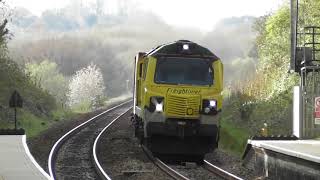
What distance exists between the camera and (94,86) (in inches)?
2832

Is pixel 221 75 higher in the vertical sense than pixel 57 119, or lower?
higher

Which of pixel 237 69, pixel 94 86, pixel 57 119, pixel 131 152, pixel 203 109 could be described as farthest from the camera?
pixel 94 86

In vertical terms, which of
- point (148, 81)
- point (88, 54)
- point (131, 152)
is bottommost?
point (131, 152)

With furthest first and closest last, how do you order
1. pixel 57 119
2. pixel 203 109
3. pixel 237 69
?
pixel 237 69 → pixel 57 119 → pixel 203 109

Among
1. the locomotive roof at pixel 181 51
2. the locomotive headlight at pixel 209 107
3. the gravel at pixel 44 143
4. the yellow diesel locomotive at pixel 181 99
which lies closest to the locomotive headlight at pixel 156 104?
the yellow diesel locomotive at pixel 181 99

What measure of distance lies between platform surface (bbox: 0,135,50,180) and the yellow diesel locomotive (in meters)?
3.38

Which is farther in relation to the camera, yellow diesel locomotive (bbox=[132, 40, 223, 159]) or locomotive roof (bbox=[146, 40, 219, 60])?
locomotive roof (bbox=[146, 40, 219, 60])

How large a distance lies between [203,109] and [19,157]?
221 inches

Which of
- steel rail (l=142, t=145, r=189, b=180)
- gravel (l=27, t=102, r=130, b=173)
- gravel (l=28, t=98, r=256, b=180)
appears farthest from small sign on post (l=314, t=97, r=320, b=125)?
gravel (l=27, t=102, r=130, b=173)

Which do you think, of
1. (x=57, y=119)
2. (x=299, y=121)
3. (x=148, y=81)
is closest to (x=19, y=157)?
(x=148, y=81)

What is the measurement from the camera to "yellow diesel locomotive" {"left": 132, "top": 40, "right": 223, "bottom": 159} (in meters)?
14.6

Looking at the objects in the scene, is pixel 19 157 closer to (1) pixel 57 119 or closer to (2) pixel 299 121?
(2) pixel 299 121

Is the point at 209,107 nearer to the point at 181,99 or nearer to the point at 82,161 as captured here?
the point at 181,99

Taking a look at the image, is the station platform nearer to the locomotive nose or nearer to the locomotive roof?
the locomotive nose
